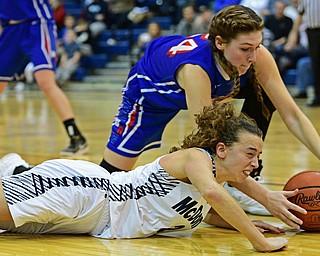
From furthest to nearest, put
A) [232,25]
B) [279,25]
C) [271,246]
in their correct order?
1. [279,25]
2. [232,25]
3. [271,246]

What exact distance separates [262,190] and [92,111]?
7378 millimetres

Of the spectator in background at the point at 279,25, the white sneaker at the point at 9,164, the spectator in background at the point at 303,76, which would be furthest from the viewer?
the spectator in background at the point at 279,25

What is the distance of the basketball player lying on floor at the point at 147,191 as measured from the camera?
312cm

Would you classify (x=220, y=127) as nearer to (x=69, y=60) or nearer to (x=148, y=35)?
(x=148, y=35)

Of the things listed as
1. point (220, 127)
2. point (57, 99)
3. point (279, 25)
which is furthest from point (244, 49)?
point (279, 25)

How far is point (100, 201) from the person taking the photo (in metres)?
3.29

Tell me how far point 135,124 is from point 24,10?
237 cm

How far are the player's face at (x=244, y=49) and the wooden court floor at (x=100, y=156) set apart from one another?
2.48 ft

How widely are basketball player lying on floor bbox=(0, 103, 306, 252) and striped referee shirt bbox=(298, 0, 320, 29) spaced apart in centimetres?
646

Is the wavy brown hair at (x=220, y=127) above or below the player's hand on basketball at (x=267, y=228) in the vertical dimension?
above

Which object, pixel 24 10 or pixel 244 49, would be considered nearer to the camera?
pixel 244 49

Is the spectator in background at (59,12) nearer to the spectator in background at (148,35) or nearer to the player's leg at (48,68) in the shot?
the spectator in background at (148,35)

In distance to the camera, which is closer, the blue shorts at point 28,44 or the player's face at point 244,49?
the player's face at point 244,49

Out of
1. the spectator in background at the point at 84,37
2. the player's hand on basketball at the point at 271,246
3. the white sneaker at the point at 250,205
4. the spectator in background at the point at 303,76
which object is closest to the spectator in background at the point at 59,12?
the spectator in background at the point at 84,37
